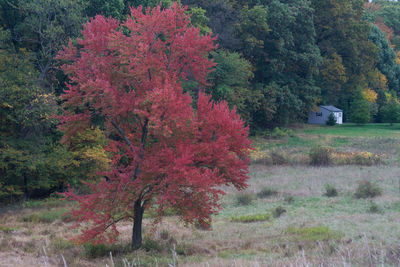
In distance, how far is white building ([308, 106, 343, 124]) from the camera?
62688 millimetres

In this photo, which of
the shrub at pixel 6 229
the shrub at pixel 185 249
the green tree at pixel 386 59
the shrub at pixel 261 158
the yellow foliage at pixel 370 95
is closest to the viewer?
the shrub at pixel 185 249

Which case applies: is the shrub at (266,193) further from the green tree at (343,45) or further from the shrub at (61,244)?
the green tree at (343,45)

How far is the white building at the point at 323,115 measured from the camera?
206 feet

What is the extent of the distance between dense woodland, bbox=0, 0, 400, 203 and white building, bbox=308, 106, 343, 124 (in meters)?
2.14

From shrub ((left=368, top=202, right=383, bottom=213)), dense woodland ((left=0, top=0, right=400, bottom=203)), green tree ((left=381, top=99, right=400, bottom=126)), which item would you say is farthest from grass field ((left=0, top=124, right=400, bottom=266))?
green tree ((left=381, top=99, right=400, bottom=126))

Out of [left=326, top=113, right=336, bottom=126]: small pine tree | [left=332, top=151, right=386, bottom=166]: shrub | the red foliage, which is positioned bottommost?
[left=332, top=151, right=386, bottom=166]: shrub

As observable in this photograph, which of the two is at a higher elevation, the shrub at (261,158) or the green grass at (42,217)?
the shrub at (261,158)

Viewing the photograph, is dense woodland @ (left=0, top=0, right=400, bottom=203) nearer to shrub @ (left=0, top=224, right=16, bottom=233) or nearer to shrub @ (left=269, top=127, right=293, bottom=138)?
shrub @ (left=269, top=127, right=293, bottom=138)

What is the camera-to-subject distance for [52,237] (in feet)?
46.2

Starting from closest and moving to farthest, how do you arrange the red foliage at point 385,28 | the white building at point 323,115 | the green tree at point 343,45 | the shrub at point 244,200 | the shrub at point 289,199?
1. the shrub at point 289,199
2. the shrub at point 244,200
3. the green tree at point 343,45
4. the white building at point 323,115
5. the red foliage at point 385,28

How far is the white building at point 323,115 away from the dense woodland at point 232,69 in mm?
2144

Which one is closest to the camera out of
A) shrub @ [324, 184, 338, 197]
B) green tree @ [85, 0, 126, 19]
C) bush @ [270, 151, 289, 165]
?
shrub @ [324, 184, 338, 197]

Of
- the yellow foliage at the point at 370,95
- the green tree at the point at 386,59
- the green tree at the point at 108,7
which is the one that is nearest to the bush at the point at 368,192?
the green tree at the point at 108,7

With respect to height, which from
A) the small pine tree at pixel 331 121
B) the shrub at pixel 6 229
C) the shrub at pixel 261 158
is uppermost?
the small pine tree at pixel 331 121
